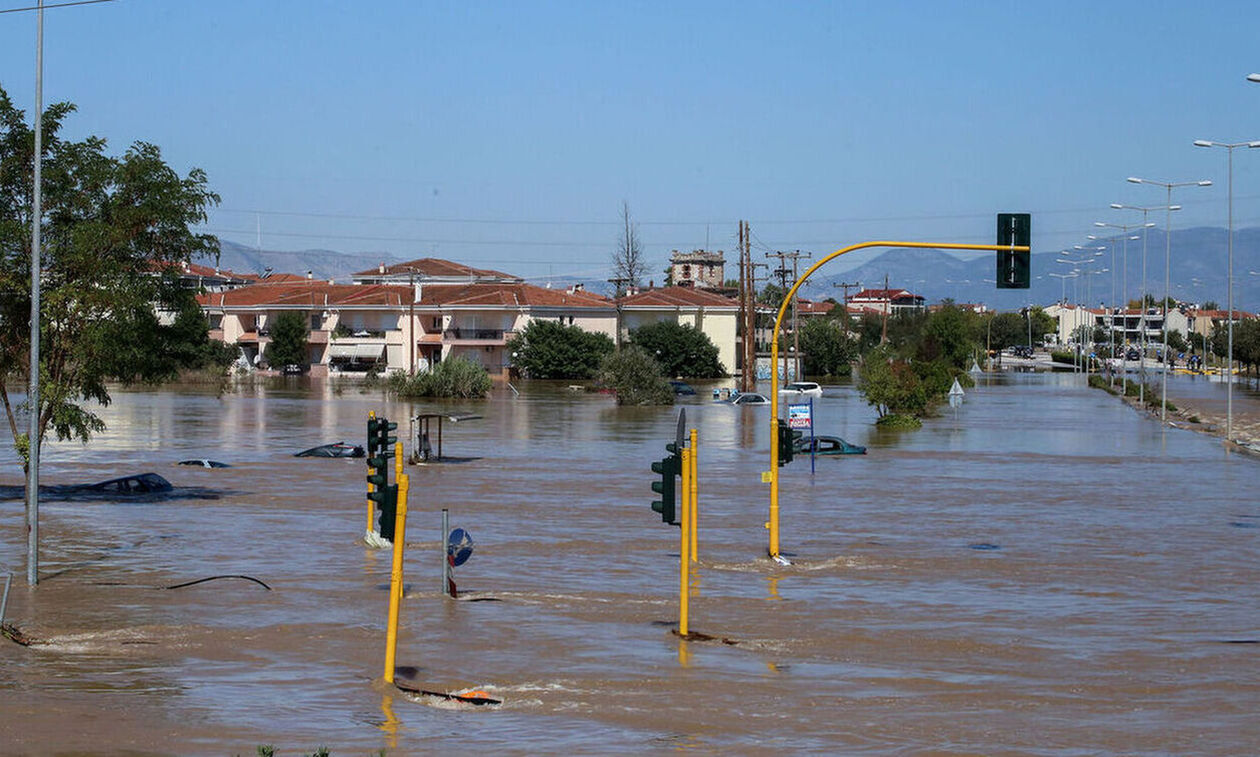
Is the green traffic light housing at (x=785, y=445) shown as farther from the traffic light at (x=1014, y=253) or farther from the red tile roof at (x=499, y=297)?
the red tile roof at (x=499, y=297)

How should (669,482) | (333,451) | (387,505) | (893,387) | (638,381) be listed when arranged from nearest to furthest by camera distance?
(387,505) → (669,482) → (333,451) → (893,387) → (638,381)

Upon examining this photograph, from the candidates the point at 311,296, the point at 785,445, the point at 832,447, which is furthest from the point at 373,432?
the point at 311,296

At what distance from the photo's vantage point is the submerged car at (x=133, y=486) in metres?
35.4

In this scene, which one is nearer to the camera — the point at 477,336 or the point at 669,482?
the point at 669,482

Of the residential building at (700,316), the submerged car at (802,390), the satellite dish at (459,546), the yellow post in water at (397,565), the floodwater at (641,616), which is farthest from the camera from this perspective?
the residential building at (700,316)

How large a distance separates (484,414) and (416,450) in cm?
2429

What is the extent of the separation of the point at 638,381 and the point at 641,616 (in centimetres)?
6124

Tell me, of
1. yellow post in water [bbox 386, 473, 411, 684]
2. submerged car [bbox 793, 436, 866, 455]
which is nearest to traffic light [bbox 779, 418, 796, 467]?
yellow post in water [bbox 386, 473, 411, 684]

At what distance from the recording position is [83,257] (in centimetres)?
2533

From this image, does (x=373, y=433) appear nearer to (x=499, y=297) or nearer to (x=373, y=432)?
(x=373, y=432)

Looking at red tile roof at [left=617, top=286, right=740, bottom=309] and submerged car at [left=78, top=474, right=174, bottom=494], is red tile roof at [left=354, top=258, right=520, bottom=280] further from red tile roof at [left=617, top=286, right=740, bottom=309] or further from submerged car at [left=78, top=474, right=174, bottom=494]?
submerged car at [left=78, top=474, right=174, bottom=494]

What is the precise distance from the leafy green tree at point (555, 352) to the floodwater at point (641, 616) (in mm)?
63847

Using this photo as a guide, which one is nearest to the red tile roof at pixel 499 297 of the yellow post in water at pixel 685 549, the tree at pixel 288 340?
the tree at pixel 288 340

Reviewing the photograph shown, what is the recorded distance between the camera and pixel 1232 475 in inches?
1729
